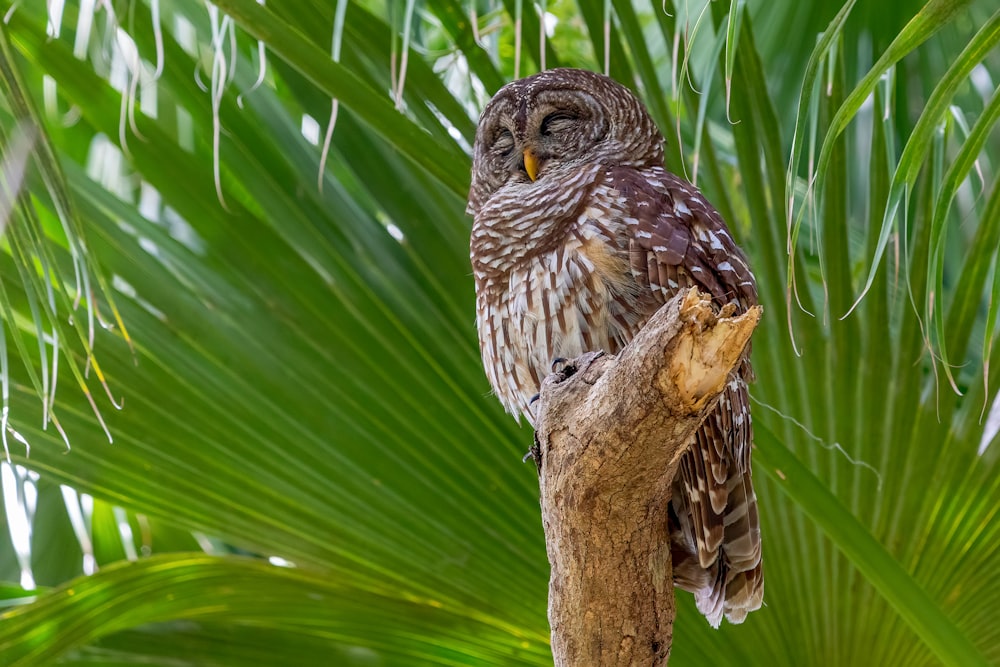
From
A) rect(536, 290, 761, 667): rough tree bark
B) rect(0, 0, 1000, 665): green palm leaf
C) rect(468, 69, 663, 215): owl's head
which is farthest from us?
rect(468, 69, 663, 215): owl's head

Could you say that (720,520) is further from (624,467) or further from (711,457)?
(624,467)

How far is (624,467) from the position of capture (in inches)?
67.1

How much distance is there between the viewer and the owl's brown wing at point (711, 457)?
223 cm

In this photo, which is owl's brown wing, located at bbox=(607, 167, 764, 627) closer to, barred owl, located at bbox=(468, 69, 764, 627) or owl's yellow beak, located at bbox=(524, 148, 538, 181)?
barred owl, located at bbox=(468, 69, 764, 627)

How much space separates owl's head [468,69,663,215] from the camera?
2.69 m

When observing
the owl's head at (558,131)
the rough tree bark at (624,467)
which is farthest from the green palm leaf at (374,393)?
the rough tree bark at (624,467)

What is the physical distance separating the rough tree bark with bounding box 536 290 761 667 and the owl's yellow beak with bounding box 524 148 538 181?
2.89ft

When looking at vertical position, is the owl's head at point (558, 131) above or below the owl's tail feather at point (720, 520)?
above

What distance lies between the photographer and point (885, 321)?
2.44 m

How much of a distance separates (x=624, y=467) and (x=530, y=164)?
1.19 metres

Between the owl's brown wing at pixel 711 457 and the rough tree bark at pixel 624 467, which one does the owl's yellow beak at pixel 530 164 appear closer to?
the owl's brown wing at pixel 711 457

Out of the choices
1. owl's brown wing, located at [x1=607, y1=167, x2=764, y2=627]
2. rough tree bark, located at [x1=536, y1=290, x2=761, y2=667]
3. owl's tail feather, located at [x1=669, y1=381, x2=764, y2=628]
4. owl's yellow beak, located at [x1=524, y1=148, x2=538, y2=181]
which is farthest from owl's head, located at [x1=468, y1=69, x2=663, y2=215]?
rough tree bark, located at [x1=536, y1=290, x2=761, y2=667]

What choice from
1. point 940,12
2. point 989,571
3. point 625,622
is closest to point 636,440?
point 625,622

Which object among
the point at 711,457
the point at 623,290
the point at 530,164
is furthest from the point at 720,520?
the point at 530,164
